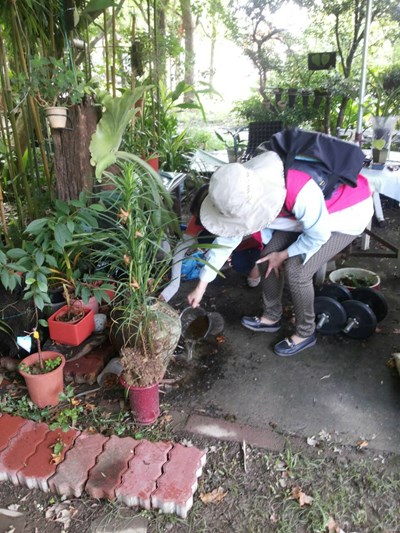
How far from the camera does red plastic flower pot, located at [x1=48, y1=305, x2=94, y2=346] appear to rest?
2.13 m

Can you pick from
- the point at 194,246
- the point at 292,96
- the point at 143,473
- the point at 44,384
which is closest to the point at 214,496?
the point at 143,473

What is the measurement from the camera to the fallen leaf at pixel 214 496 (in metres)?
1.58

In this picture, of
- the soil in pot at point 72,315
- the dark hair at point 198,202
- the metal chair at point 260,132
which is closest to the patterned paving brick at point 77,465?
the soil in pot at point 72,315

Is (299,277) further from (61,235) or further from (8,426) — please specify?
(8,426)

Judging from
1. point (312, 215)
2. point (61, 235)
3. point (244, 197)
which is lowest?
point (61, 235)

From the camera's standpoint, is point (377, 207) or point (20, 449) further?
point (377, 207)

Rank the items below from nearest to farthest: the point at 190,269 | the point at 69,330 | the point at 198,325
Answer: the point at 69,330
the point at 198,325
the point at 190,269

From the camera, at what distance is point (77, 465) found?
168 cm

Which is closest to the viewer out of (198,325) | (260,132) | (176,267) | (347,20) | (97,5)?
(176,267)

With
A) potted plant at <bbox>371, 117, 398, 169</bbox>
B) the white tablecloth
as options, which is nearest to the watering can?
the white tablecloth

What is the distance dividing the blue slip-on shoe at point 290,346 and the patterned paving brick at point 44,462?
44.4 inches

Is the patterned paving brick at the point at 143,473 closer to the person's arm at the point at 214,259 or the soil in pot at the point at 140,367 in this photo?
the soil in pot at the point at 140,367

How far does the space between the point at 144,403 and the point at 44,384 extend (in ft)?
1.59

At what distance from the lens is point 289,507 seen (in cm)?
154
